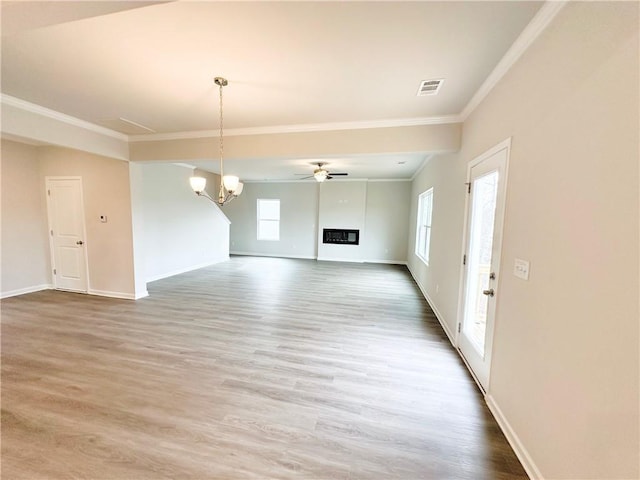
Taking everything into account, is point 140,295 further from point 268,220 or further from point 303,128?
point 268,220

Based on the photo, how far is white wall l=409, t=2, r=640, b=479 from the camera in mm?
989

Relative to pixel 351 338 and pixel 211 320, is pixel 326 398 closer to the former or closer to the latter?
pixel 351 338

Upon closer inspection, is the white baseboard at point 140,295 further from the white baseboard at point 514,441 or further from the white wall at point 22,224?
the white baseboard at point 514,441

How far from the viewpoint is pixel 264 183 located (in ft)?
30.2

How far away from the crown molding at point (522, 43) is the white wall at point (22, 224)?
719 cm

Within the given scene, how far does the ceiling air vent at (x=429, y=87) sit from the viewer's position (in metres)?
2.33

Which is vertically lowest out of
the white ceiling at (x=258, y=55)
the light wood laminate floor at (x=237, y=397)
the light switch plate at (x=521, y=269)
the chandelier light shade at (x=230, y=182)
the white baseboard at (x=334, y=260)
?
the light wood laminate floor at (x=237, y=397)

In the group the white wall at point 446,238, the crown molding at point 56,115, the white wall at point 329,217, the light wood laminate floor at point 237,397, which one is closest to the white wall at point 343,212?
the white wall at point 329,217

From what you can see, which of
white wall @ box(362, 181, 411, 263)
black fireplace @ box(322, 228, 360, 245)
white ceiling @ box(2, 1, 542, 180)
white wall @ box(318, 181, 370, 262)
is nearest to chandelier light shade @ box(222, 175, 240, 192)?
white ceiling @ box(2, 1, 542, 180)

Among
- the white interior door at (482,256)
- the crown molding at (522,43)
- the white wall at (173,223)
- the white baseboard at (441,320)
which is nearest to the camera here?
the crown molding at (522,43)

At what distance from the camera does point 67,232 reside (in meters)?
4.81

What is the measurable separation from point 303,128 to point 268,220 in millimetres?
6150

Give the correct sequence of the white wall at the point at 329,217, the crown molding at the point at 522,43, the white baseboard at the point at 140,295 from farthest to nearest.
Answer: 1. the white wall at the point at 329,217
2. the white baseboard at the point at 140,295
3. the crown molding at the point at 522,43

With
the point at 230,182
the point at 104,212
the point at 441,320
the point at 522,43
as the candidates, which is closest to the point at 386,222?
the point at 441,320
